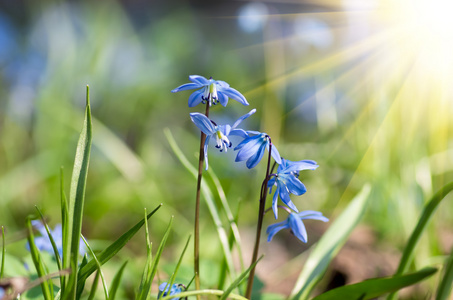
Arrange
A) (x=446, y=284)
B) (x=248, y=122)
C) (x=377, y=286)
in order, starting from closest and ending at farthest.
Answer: (x=377, y=286), (x=446, y=284), (x=248, y=122)

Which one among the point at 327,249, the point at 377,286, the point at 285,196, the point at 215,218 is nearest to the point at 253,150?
the point at 285,196

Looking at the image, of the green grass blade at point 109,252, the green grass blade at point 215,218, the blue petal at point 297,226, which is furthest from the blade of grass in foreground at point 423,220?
the green grass blade at point 109,252

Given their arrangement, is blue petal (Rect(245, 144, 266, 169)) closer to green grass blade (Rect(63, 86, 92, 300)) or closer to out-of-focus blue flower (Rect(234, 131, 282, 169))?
out-of-focus blue flower (Rect(234, 131, 282, 169))

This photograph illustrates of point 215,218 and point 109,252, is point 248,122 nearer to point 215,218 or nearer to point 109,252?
point 215,218

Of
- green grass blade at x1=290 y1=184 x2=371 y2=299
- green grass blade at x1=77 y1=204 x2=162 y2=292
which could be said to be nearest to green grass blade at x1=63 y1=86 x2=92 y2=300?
green grass blade at x1=77 y1=204 x2=162 y2=292

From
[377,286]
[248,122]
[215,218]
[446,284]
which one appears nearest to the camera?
[377,286]

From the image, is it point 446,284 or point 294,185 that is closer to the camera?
point 294,185

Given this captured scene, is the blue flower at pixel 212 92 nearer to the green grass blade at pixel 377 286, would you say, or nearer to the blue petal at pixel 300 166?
the blue petal at pixel 300 166
